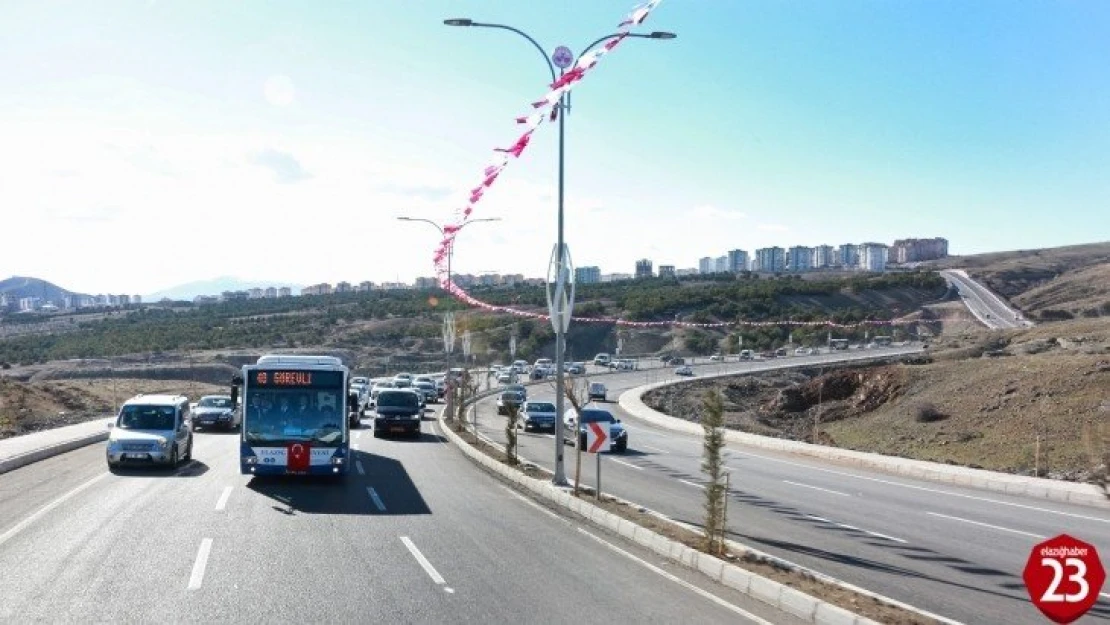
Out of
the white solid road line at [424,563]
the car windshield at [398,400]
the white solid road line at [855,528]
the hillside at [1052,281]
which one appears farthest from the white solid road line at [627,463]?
the hillside at [1052,281]

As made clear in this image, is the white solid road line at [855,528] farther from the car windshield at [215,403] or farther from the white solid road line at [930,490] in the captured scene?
the car windshield at [215,403]

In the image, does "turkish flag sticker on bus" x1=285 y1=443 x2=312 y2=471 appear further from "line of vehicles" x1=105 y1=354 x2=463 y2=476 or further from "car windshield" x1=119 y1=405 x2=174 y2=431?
"car windshield" x1=119 y1=405 x2=174 y2=431

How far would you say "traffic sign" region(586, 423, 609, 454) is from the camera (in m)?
17.9

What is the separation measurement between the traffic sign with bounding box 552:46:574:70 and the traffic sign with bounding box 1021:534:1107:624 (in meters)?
16.5

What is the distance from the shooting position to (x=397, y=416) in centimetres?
3562

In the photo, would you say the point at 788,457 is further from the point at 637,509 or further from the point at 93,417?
the point at 93,417

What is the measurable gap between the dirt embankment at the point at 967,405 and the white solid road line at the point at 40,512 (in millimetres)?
23743

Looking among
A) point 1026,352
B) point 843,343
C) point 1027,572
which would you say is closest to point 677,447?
point 1027,572

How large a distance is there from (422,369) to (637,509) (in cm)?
7364

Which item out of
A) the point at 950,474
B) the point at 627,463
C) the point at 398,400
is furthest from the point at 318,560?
the point at 398,400

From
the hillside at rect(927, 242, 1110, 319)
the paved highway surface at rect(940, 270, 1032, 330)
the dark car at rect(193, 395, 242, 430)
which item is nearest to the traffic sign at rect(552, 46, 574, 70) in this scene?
the dark car at rect(193, 395, 242, 430)

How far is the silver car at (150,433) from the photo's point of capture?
23.0 m

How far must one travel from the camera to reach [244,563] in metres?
12.5

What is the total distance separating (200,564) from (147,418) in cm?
1278
